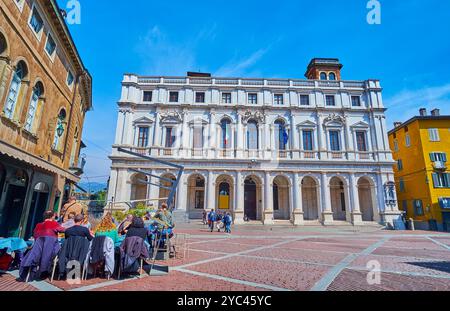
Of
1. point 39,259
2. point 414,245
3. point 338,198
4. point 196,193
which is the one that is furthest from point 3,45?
point 338,198

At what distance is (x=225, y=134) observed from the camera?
80.5 feet

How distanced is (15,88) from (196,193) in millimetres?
18324

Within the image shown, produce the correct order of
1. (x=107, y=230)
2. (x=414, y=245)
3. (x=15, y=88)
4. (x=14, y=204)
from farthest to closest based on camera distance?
1. (x=414, y=245)
2. (x=14, y=204)
3. (x=15, y=88)
4. (x=107, y=230)

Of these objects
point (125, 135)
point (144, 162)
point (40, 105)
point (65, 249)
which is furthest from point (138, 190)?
point (65, 249)

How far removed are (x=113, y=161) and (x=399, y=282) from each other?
23.3m

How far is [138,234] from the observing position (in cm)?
554

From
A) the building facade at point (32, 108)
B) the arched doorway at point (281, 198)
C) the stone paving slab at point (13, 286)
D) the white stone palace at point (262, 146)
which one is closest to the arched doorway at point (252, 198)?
the white stone palace at point (262, 146)

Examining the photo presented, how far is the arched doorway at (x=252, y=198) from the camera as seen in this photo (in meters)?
24.4

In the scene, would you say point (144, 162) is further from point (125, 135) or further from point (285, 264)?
point (285, 264)

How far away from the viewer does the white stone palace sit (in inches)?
894

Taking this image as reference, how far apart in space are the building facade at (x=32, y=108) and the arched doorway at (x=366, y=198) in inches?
1066

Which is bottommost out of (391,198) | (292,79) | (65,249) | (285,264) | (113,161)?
(285,264)

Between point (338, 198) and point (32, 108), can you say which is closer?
point (32, 108)

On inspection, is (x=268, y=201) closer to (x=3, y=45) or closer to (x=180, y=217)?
(x=180, y=217)
